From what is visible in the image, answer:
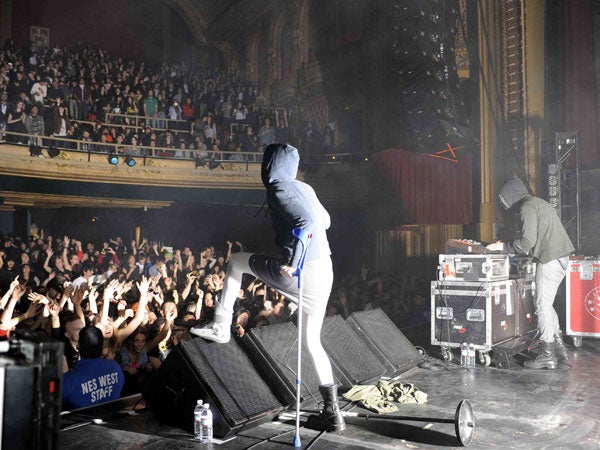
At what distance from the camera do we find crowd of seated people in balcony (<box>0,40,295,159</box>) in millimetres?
11594

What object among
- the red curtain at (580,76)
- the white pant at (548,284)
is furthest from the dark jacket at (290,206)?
the red curtain at (580,76)

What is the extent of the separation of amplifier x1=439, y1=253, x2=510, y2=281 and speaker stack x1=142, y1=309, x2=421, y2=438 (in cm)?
142

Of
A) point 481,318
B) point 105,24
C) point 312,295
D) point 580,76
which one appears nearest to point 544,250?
point 481,318

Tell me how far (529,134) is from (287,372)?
20.3ft

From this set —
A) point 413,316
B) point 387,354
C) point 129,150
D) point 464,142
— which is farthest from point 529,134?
point 129,150

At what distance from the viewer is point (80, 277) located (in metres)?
7.70

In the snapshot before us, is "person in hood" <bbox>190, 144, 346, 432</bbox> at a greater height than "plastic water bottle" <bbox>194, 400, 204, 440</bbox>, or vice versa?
"person in hood" <bbox>190, 144, 346, 432</bbox>

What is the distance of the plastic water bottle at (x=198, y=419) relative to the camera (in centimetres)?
288

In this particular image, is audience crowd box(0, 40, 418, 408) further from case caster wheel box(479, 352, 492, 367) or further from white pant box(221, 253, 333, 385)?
case caster wheel box(479, 352, 492, 367)

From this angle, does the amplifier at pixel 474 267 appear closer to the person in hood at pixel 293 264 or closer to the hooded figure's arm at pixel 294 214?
the person in hood at pixel 293 264

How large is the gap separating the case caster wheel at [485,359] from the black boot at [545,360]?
0.97 ft

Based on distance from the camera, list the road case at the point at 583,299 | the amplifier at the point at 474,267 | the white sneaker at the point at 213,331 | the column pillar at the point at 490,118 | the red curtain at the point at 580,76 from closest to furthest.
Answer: the white sneaker at the point at 213,331 < the amplifier at the point at 474,267 < the road case at the point at 583,299 < the red curtain at the point at 580,76 < the column pillar at the point at 490,118

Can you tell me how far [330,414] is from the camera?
3.04 meters

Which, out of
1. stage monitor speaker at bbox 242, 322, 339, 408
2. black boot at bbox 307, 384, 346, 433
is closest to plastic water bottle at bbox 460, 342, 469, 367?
stage monitor speaker at bbox 242, 322, 339, 408
